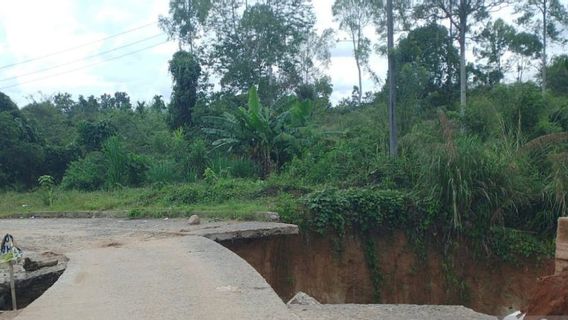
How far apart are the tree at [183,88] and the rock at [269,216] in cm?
1900

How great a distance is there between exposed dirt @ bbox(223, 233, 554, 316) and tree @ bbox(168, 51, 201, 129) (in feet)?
63.6

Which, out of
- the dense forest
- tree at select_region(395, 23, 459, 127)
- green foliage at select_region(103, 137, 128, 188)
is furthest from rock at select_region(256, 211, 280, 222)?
tree at select_region(395, 23, 459, 127)

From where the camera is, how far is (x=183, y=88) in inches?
1257

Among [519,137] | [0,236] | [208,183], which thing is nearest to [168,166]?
[208,183]

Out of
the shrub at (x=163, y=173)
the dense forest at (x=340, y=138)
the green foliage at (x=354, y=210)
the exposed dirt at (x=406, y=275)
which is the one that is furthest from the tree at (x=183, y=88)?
the exposed dirt at (x=406, y=275)

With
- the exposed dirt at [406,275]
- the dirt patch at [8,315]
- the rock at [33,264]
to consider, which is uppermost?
the rock at [33,264]

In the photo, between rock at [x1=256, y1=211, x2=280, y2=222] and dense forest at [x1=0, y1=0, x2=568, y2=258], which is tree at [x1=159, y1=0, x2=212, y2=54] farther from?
rock at [x1=256, y1=211, x2=280, y2=222]

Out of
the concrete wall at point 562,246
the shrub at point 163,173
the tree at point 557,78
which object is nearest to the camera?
the concrete wall at point 562,246

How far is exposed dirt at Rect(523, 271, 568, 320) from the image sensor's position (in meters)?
5.05

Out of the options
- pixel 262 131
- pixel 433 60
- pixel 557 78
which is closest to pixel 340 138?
pixel 262 131

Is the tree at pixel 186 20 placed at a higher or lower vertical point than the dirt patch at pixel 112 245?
higher

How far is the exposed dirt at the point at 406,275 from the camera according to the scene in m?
13.4

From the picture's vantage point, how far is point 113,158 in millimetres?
24562

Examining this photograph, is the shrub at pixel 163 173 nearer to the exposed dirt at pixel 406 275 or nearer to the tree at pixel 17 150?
the tree at pixel 17 150
